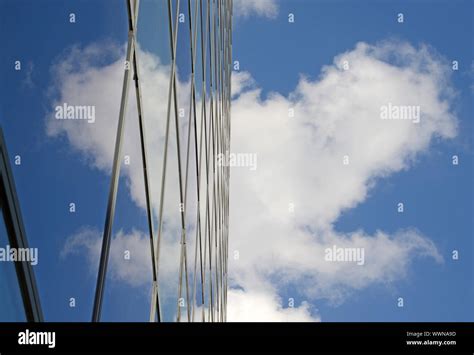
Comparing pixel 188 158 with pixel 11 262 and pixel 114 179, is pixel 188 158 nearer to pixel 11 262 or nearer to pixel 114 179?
pixel 114 179

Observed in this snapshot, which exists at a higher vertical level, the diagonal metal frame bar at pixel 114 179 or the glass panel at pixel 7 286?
the diagonal metal frame bar at pixel 114 179

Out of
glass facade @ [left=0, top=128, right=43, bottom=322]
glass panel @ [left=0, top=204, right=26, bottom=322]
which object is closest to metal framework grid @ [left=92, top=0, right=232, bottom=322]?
glass facade @ [left=0, top=128, right=43, bottom=322]

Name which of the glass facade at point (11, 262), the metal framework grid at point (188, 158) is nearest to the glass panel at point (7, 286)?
the glass facade at point (11, 262)

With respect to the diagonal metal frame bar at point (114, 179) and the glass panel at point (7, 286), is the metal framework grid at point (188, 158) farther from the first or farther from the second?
the glass panel at point (7, 286)

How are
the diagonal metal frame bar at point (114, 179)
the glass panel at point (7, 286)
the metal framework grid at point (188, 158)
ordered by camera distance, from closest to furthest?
the glass panel at point (7, 286) < the diagonal metal frame bar at point (114, 179) < the metal framework grid at point (188, 158)

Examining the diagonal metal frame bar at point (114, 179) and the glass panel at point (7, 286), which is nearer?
the glass panel at point (7, 286)

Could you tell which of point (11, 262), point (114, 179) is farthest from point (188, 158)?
point (11, 262)

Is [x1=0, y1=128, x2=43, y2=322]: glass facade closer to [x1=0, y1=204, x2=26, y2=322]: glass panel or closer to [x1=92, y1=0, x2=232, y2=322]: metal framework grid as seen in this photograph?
[x1=0, y1=204, x2=26, y2=322]: glass panel

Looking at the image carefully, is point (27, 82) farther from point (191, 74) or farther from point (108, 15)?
point (191, 74)

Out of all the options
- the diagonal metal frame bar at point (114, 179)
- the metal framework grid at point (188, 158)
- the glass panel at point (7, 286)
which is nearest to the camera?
the glass panel at point (7, 286)

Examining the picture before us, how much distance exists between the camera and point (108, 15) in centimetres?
612

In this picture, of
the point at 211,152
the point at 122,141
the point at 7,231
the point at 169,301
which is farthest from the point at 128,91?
the point at 211,152

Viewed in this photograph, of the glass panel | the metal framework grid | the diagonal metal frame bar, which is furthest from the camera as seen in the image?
the metal framework grid
